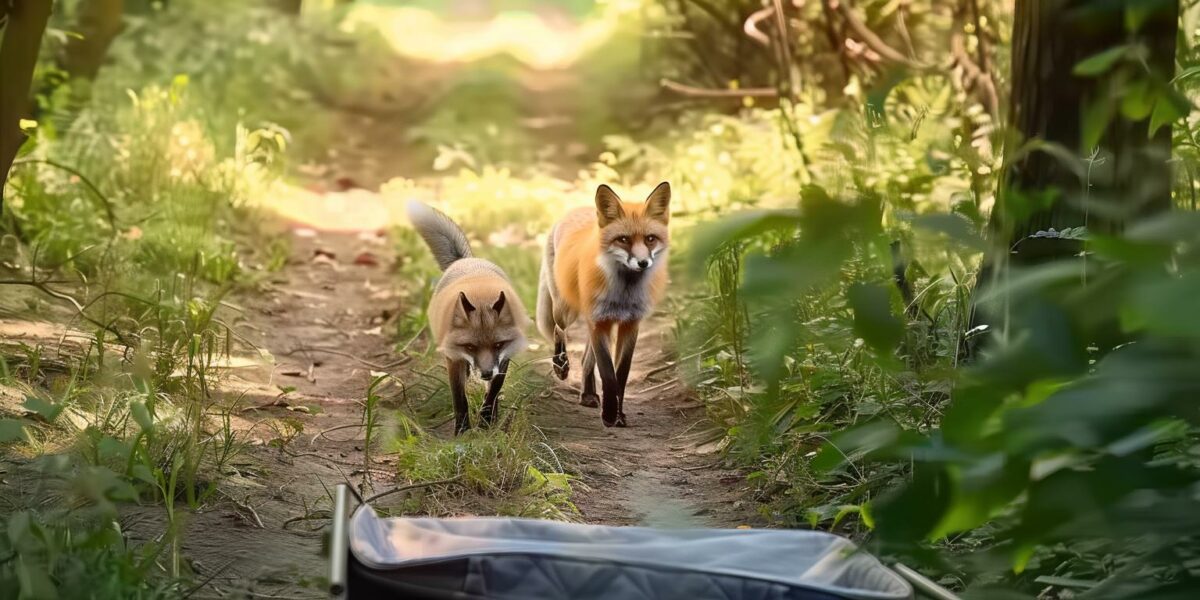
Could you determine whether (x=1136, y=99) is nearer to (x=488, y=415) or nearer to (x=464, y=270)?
(x=488, y=415)

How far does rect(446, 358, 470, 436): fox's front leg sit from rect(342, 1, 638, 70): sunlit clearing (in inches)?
475

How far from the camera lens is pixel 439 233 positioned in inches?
274

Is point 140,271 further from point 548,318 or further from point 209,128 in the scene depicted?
point 209,128

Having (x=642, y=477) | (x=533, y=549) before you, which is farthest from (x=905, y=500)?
(x=642, y=477)

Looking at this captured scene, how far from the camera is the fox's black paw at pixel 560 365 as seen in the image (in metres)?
6.68

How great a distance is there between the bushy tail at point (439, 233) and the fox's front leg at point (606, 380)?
4.09 ft

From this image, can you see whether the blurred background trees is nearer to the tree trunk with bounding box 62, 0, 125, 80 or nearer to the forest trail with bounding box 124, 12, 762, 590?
the tree trunk with bounding box 62, 0, 125, 80

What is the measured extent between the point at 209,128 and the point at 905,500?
33.5 feet

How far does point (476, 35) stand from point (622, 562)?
16.7 meters

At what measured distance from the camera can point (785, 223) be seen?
3.12 feet

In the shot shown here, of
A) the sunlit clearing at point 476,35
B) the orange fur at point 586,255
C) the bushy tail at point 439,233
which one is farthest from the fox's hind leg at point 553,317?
the sunlit clearing at point 476,35

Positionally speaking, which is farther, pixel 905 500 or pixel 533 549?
pixel 533 549

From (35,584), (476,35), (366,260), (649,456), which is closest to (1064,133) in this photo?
(649,456)

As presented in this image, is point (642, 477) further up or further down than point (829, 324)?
further down
